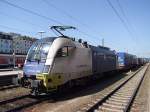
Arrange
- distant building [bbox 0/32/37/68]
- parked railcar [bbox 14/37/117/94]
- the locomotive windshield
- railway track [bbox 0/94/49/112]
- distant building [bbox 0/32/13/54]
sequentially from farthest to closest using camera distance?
distant building [bbox 0/32/13/54], distant building [bbox 0/32/37/68], the locomotive windshield, parked railcar [bbox 14/37/117/94], railway track [bbox 0/94/49/112]

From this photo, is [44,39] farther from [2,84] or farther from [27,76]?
[2,84]

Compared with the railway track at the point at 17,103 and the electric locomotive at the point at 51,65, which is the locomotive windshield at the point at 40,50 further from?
the railway track at the point at 17,103

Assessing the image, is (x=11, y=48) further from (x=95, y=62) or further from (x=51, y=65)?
(x=51, y=65)

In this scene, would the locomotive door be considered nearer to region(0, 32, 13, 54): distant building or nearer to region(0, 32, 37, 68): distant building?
region(0, 32, 37, 68): distant building

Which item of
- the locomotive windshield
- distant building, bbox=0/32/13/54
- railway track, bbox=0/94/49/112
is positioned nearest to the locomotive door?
the locomotive windshield

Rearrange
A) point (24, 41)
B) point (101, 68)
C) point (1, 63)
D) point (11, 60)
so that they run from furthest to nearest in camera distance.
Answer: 1. point (24, 41)
2. point (11, 60)
3. point (1, 63)
4. point (101, 68)

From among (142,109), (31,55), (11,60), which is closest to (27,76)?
(31,55)

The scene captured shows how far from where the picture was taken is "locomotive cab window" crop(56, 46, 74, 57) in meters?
13.2

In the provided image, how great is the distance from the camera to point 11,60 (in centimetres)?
5369

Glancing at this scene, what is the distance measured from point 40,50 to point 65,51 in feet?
4.35

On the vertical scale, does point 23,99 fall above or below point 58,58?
below

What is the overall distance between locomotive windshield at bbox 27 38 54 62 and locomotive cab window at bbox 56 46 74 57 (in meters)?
0.64

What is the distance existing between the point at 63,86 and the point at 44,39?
2.79 metres

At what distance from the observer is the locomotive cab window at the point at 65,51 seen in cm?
1319
